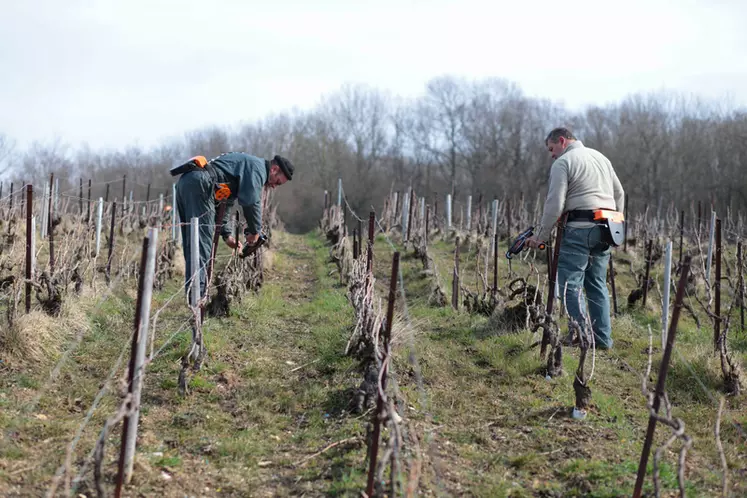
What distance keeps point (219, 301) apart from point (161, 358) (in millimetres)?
1223

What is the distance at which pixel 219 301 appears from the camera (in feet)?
18.6

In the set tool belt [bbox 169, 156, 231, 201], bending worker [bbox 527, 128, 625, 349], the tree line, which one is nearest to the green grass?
bending worker [bbox 527, 128, 625, 349]

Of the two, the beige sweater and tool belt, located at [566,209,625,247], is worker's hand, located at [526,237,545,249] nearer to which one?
the beige sweater

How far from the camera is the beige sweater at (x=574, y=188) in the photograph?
4.65m

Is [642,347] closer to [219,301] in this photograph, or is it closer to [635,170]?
[219,301]

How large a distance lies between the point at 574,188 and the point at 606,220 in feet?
1.05

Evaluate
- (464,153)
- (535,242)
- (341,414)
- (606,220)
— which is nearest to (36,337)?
(341,414)

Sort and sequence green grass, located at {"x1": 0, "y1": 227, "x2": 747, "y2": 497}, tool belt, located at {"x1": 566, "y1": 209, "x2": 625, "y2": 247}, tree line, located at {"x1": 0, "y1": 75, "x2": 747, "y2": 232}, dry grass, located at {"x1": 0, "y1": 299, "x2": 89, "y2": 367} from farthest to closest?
tree line, located at {"x1": 0, "y1": 75, "x2": 747, "y2": 232} < tool belt, located at {"x1": 566, "y1": 209, "x2": 625, "y2": 247} < dry grass, located at {"x1": 0, "y1": 299, "x2": 89, "y2": 367} < green grass, located at {"x1": 0, "y1": 227, "x2": 747, "y2": 497}

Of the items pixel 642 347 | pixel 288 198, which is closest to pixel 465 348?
pixel 642 347

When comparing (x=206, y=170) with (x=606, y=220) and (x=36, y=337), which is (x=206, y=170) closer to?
(x=36, y=337)

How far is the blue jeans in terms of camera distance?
15.3 ft

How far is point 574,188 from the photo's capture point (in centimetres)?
471

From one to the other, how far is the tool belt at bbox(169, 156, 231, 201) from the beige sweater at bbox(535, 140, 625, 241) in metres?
2.27

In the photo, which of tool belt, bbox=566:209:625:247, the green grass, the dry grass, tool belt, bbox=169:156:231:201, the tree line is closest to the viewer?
the green grass
